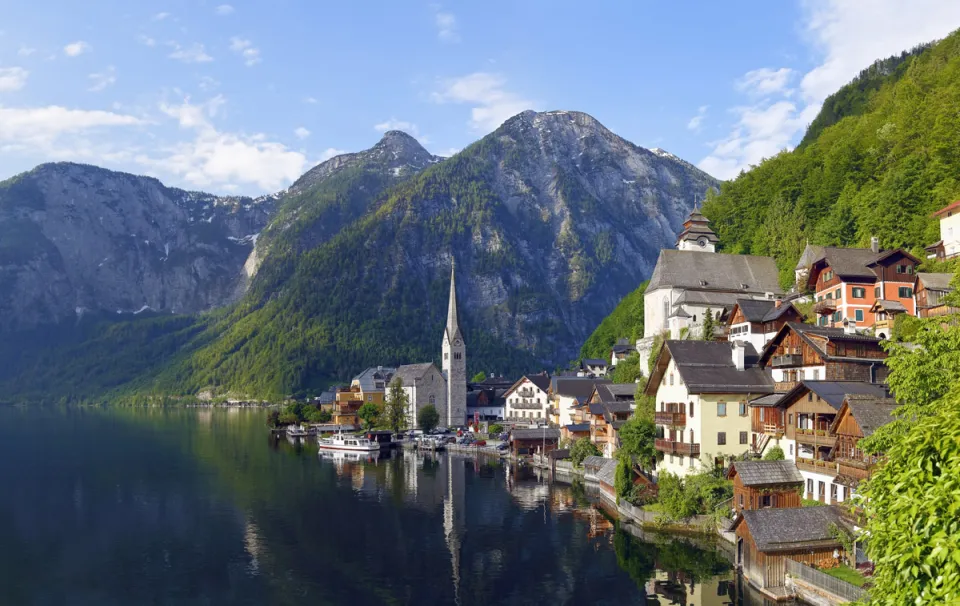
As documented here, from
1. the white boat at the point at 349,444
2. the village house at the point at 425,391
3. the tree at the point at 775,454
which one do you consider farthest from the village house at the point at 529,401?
the tree at the point at 775,454

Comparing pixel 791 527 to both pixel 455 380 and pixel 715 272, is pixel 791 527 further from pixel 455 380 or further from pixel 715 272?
pixel 455 380

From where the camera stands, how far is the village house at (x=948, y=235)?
6662 cm

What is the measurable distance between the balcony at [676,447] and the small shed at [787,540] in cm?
1642

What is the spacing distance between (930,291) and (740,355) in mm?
17105

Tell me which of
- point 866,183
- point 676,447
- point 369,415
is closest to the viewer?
point 676,447

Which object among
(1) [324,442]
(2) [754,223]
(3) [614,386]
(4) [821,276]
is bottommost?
(1) [324,442]

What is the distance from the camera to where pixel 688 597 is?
1585 inches

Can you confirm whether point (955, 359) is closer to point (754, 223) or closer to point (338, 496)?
point (338, 496)

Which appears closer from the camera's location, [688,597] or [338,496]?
[688,597]

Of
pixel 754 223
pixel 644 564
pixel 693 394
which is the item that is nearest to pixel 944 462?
pixel 644 564

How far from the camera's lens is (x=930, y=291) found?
60.7m

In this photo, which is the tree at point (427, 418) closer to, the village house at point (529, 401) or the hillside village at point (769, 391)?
the village house at point (529, 401)

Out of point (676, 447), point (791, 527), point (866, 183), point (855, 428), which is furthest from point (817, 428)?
point (866, 183)

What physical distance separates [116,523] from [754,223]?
3795 inches
